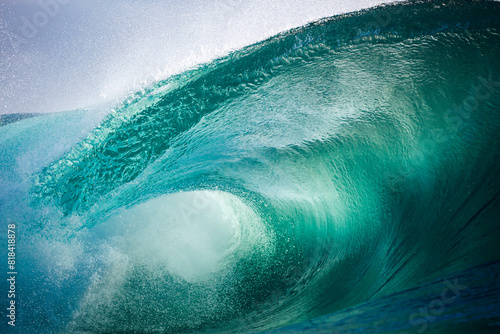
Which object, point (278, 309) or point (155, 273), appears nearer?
point (278, 309)

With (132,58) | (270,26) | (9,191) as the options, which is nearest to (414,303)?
(270,26)

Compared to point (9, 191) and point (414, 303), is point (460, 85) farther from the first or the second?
point (9, 191)

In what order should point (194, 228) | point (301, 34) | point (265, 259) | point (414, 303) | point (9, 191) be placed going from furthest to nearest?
point (194, 228)
point (265, 259)
point (301, 34)
point (9, 191)
point (414, 303)

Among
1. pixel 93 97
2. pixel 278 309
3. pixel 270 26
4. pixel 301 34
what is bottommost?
pixel 278 309

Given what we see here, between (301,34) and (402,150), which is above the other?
(301,34)

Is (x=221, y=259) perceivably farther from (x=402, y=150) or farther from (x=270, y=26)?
(x=270, y=26)

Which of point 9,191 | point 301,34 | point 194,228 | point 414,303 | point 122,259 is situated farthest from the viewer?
point 194,228

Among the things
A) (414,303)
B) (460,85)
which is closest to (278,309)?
(414,303)
